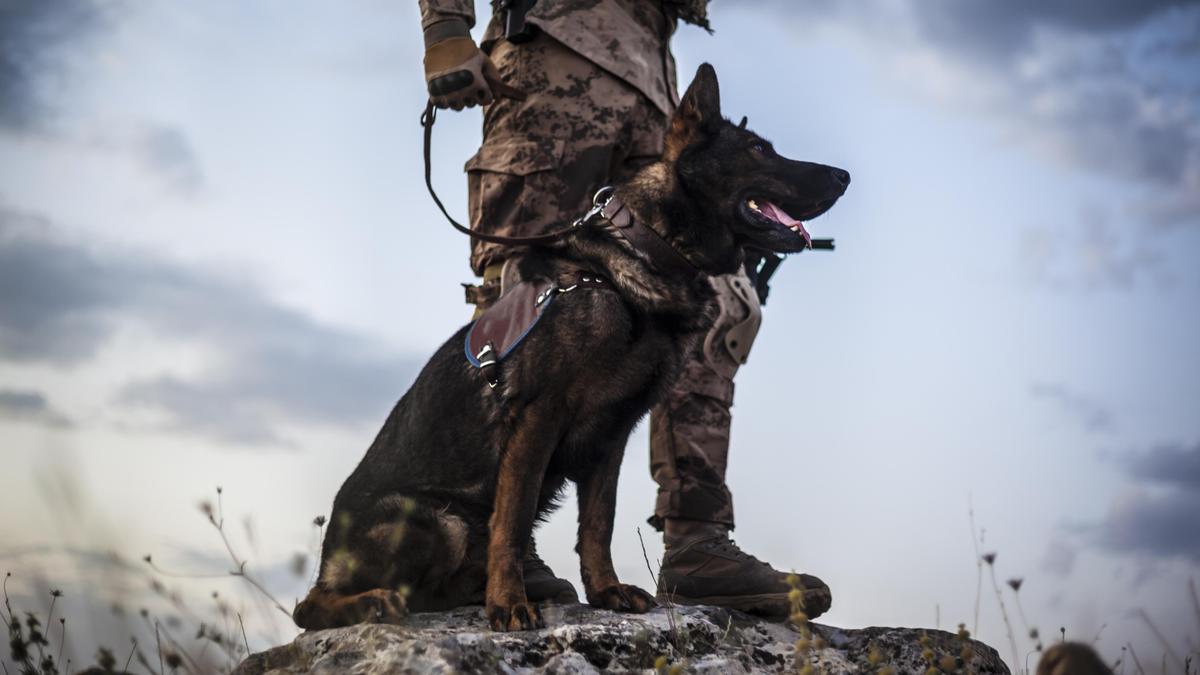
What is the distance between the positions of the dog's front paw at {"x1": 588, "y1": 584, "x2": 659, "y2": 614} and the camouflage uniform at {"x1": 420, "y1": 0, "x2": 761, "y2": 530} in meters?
0.99

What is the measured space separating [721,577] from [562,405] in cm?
141

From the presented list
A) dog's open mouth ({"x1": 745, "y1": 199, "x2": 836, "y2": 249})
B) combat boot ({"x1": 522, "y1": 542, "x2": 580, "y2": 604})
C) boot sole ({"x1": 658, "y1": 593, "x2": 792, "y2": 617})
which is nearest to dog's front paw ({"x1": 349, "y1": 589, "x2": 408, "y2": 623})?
combat boot ({"x1": 522, "y1": 542, "x2": 580, "y2": 604})

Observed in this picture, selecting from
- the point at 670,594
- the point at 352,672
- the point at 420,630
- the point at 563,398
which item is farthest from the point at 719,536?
the point at 352,672

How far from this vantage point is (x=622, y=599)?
4.18 meters

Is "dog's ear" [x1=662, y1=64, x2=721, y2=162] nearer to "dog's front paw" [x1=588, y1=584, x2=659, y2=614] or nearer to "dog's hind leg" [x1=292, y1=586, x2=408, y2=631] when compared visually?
"dog's front paw" [x1=588, y1=584, x2=659, y2=614]

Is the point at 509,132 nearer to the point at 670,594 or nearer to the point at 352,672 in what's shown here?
the point at 670,594

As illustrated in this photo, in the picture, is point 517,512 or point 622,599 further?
point 622,599

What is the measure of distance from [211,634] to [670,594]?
207cm

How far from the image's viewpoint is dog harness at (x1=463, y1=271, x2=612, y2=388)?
419 centimetres

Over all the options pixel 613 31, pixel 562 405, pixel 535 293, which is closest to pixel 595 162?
pixel 613 31

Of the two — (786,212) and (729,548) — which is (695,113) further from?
(729,548)

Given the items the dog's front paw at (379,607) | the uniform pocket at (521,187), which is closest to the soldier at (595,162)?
the uniform pocket at (521,187)

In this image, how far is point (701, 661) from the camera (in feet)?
12.9

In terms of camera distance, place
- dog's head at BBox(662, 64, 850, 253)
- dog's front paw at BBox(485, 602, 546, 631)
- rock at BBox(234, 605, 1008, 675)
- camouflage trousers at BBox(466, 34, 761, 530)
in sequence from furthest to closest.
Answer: camouflage trousers at BBox(466, 34, 761, 530) → dog's head at BBox(662, 64, 850, 253) → dog's front paw at BBox(485, 602, 546, 631) → rock at BBox(234, 605, 1008, 675)
